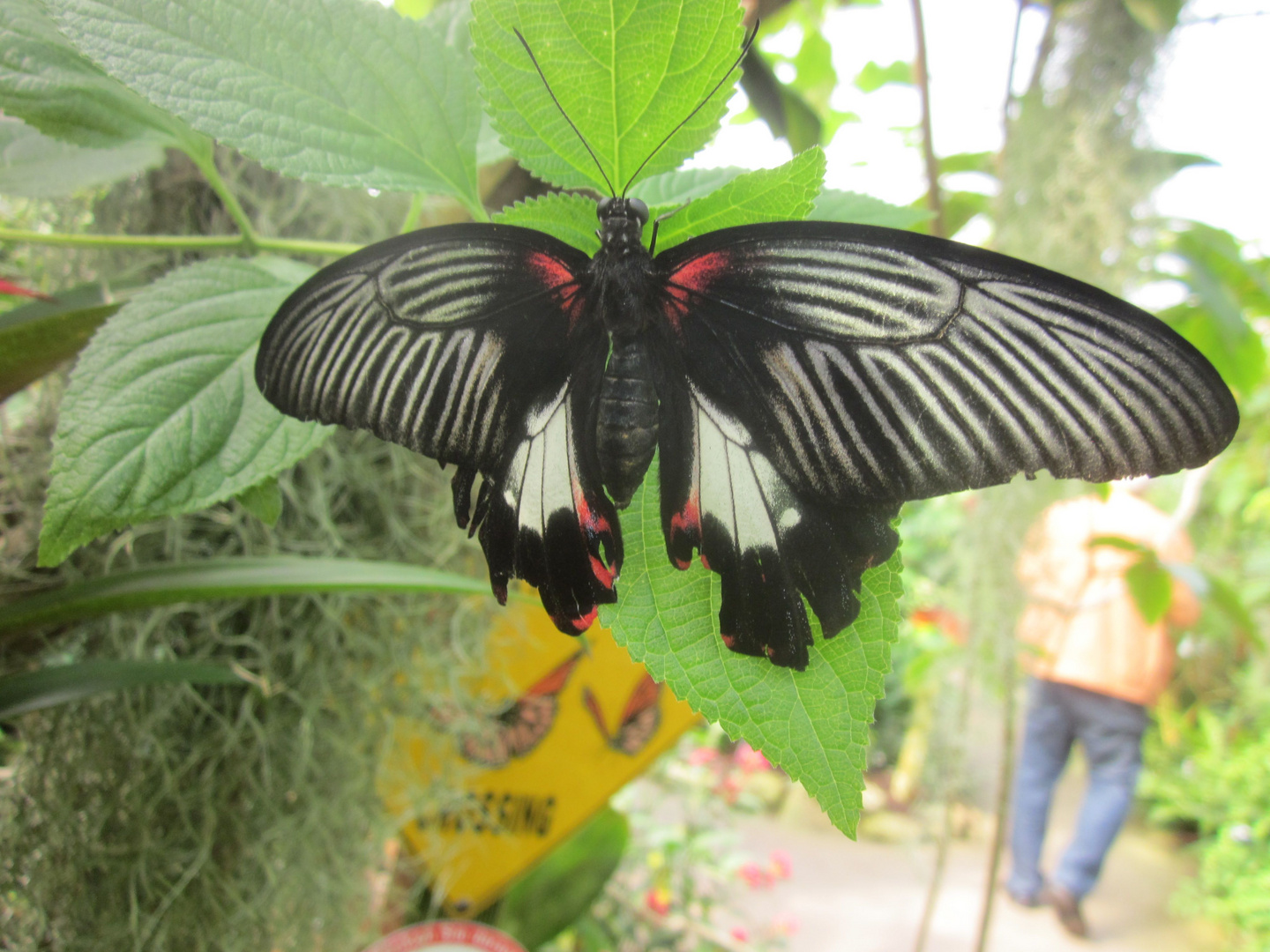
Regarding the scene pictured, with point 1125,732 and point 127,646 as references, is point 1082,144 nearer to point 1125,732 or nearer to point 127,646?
point 127,646

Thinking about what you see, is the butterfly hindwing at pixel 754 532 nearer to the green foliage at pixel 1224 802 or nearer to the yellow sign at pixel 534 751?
the yellow sign at pixel 534 751

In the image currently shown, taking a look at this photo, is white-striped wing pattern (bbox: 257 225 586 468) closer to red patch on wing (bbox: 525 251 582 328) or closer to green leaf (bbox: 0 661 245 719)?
red patch on wing (bbox: 525 251 582 328)

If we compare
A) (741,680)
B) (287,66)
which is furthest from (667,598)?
(287,66)

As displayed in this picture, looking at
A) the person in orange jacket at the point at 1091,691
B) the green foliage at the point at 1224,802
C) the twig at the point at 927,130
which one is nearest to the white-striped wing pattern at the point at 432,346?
the twig at the point at 927,130

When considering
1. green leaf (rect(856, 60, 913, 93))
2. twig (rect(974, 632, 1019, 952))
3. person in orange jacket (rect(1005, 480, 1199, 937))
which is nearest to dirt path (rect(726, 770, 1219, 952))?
person in orange jacket (rect(1005, 480, 1199, 937))

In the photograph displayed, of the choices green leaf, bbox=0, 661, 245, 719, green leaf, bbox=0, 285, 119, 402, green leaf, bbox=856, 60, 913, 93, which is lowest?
green leaf, bbox=0, 661, 245, 719
